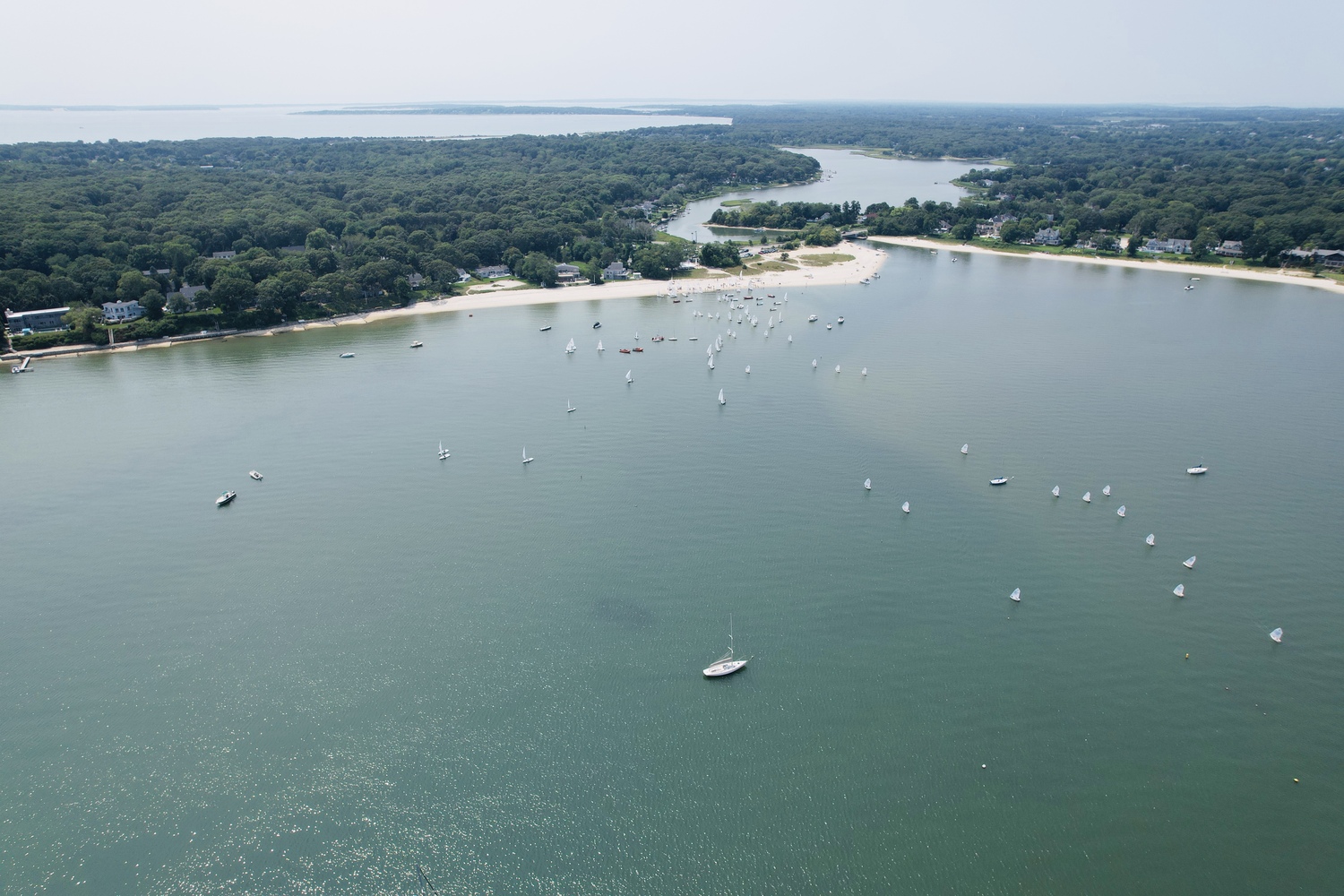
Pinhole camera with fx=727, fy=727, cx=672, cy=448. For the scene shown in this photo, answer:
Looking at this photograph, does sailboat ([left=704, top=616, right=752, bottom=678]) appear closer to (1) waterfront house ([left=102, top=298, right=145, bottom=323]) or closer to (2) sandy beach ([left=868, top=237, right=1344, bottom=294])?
(1) waterfront house ([left=102, top=298, right=145, bottom=323])

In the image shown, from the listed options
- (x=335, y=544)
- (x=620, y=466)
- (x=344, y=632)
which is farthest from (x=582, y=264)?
(x=344, y=632)

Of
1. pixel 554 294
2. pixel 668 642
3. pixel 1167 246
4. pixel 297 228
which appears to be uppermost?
pixel 297 228

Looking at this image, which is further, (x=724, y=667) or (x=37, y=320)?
(x=37, y=320)

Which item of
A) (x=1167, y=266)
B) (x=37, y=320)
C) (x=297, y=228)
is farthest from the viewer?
(x=1167, y=266)

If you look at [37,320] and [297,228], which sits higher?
[297,228]

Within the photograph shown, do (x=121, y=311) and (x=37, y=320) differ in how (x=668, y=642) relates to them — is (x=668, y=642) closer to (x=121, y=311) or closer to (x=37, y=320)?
(x=121, y=311)

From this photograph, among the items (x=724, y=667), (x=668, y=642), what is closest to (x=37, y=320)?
(x=668, y=642)

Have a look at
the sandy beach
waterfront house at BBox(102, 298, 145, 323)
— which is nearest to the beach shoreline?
waterfront house at BBox(102, 298, 145, 323)

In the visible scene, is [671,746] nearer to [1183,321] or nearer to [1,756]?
[1,756]

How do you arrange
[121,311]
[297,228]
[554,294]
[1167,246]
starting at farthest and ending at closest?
1. [1167,246]
2. [297,228]
3. [554,294]
4. [121,311]
